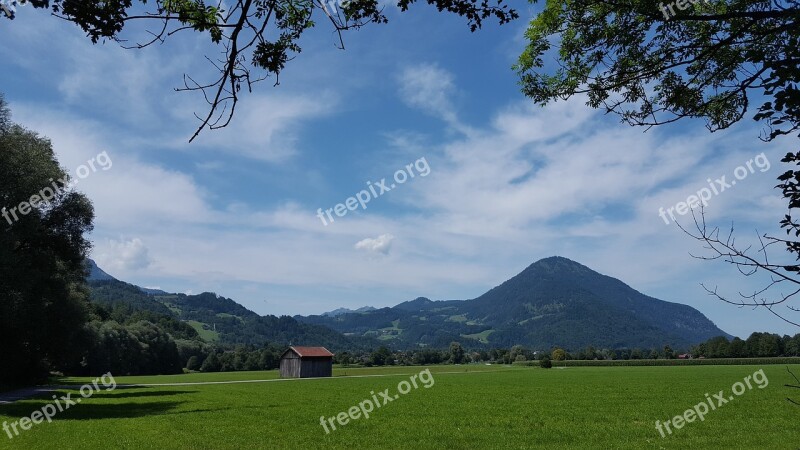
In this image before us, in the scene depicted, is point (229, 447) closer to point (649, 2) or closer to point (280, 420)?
point (280, 420)

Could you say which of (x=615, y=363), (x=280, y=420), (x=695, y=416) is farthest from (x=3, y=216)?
(x=615, y=363)

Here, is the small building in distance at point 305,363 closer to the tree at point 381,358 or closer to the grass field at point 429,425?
the grass field at point 429,425

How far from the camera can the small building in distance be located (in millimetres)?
94000

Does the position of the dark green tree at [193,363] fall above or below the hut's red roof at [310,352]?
below

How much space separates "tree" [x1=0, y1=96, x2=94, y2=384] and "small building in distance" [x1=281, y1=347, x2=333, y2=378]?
5083 cm

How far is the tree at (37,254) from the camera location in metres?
30.0

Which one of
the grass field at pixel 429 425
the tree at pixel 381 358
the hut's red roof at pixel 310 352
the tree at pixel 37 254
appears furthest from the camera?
the tree at pixel 381 358

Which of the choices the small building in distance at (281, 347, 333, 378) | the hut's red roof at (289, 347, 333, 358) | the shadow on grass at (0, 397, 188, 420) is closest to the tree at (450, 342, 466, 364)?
the hut's red roof at (289, 347, 333, 358)

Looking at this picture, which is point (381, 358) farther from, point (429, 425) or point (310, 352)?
point (429, 425)

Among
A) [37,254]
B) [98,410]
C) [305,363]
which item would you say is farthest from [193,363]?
[98,410]

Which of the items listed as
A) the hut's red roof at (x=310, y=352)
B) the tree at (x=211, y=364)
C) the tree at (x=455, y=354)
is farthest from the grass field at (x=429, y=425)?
the tree at (x=455, y=354)

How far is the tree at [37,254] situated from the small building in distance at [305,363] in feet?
167

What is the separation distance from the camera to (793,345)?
15212 centimetres

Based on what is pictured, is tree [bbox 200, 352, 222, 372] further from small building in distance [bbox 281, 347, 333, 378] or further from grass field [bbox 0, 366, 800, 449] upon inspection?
grass field [bbox 0, 366, 800, 449]
